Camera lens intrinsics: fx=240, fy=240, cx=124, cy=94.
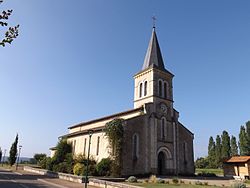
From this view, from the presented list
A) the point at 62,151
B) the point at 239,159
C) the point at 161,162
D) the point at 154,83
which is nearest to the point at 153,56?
the point at 154,83

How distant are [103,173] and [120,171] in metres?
2.15

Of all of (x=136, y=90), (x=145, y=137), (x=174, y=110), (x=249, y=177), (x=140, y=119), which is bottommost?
(x=249, y=177)

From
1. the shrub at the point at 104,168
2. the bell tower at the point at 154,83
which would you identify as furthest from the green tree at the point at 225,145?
the shrub at the point at 104,168

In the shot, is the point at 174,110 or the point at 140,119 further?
the point at 174,110

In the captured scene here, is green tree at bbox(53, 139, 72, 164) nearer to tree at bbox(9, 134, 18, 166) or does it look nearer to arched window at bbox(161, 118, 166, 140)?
arched window at bbox(161, 118, 166, 140)

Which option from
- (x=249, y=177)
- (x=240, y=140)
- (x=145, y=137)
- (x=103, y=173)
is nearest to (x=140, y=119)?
(x=145, y=137)

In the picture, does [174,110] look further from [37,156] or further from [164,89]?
[37,156]

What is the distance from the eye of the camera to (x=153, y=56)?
39.6 metres

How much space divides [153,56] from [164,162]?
16822mm

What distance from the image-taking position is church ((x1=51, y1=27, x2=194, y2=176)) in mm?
31969

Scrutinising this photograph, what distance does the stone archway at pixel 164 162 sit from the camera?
113ft

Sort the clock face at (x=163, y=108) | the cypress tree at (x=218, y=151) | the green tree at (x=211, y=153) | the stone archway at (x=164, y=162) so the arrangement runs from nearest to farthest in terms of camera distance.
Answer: the stone archway at (x=164, y=162) < the clock face at (x=163, y=108) < the cypress tree at (x=218, y=151) < the green tree at (x=211, y=153)

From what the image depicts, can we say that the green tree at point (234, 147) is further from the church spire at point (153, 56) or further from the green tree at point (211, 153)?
the church spire at point (153, 56)

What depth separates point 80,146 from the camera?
3950 centimetres
